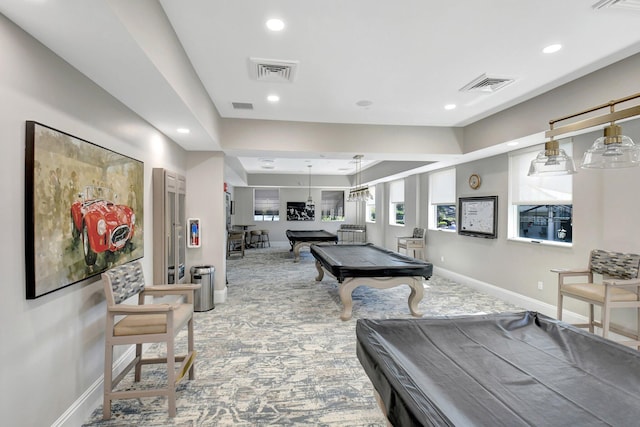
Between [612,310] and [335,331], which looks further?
[335,331]

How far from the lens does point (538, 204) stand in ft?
15.0

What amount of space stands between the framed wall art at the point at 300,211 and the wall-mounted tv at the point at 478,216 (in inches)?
285

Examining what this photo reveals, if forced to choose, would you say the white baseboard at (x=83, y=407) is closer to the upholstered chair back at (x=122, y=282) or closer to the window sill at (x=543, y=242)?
the upholstered chair back at (x=122, y=282)

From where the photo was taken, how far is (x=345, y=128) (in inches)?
197

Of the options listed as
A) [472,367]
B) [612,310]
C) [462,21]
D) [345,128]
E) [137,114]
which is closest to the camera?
[472,367]

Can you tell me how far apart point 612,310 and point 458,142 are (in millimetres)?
3018

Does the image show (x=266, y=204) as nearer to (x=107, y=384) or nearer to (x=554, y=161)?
(x=107, y=384)

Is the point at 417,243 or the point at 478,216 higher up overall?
the point at 478,216

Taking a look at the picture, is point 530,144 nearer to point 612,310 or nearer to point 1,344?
point 612,310

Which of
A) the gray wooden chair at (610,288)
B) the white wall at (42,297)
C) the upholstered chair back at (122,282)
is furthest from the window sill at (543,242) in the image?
the white wall at (42,297)

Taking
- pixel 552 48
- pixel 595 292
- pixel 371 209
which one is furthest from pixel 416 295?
pixel 371 209

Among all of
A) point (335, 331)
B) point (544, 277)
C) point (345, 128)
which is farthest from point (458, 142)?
point (335, 331)

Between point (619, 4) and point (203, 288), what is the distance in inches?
196

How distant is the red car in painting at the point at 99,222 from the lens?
6.98ft
